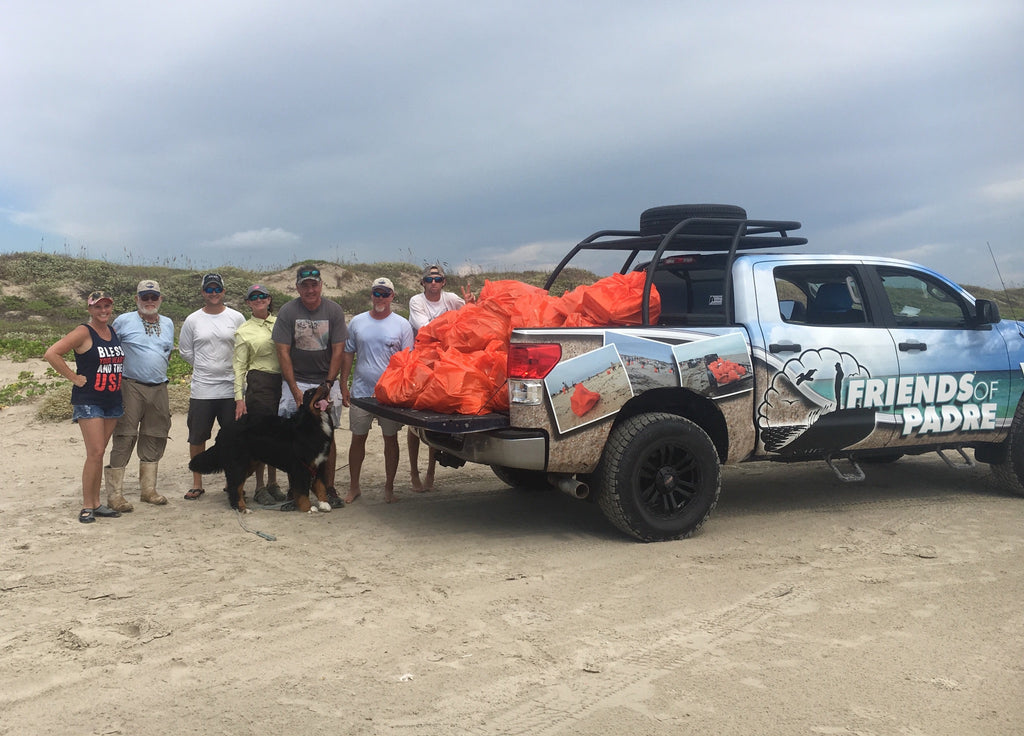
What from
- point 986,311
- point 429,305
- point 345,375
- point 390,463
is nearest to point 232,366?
point 345,375

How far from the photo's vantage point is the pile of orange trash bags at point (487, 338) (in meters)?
5.98

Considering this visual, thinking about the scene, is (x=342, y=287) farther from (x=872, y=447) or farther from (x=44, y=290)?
(x=872, y=447)

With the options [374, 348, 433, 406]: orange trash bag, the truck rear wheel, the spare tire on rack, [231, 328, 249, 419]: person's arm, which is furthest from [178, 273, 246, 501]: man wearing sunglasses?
the spare tire on rack

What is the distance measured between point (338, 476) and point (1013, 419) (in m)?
6.02

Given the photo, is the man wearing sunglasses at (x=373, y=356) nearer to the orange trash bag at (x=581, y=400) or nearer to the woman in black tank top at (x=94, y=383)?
the woman in black tank top at (x=94, y=383)

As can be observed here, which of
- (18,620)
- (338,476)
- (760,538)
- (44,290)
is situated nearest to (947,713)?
(760,538)

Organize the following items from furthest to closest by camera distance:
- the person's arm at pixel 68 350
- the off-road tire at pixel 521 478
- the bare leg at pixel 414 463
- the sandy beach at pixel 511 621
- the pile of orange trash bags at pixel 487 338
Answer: the bare leg at pixel 414 463, the off-road tire at pixel 521 478, the person's arm at pixel 68 350, the pile of orange trash bags at pixel 487 338, the sandy beach at pixel 511 621

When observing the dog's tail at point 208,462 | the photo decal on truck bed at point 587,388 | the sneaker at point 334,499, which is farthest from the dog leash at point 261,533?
the photo decal on truck bed at point 587,388

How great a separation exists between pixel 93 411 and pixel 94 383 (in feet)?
0.72

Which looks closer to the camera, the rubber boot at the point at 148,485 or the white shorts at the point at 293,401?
the white shorts at the point at 293,401

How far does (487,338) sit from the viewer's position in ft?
20.5

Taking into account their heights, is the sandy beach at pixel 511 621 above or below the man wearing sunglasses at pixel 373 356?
below

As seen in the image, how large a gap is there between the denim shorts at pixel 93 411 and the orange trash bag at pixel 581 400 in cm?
357

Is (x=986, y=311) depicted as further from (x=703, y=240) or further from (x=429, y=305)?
(x=429, y=305)
